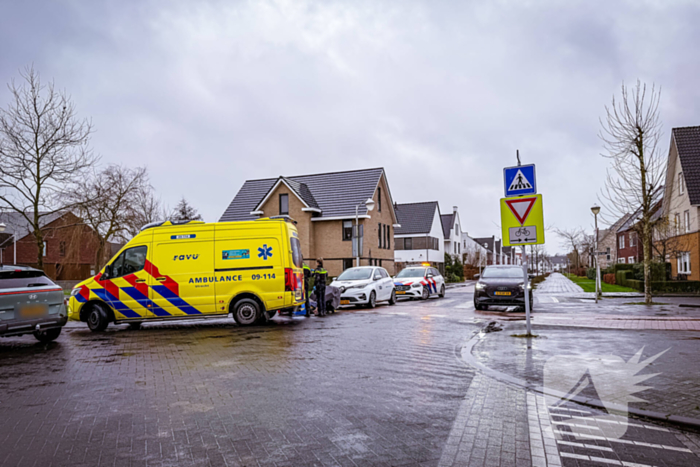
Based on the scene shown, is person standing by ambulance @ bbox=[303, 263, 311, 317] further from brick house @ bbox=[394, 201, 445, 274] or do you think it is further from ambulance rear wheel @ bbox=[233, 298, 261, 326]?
brick house @ bbox=[394, 201, 445, 274]

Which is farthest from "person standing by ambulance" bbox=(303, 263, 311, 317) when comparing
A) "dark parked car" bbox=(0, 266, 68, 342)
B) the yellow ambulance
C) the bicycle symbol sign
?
the bicycle symbol sign

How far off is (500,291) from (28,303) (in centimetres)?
1306

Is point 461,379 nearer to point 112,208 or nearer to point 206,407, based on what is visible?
point 206,407

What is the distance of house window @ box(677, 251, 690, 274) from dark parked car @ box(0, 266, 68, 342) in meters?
34.3

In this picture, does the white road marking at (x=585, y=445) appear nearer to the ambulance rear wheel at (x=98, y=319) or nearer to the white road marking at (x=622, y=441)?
the white road marking at (x=622, y=441)

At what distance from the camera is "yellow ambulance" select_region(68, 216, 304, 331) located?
12828 mm

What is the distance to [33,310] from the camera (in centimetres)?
1020

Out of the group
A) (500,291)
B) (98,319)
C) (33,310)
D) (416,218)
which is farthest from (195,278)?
(416,218)

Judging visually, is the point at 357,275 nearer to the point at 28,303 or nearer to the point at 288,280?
the point at 288,280

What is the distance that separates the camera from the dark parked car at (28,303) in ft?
32.0

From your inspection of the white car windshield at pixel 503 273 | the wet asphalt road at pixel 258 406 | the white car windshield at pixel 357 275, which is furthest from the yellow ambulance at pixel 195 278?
the white car windshield at pixel 503 273

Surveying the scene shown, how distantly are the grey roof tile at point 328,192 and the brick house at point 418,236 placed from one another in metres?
15.4

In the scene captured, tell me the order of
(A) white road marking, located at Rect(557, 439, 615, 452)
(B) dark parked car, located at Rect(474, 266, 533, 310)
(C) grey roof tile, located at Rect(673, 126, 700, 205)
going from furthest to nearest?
(C) grey roof tile, located at Rect(673, 126, 700, 205)
(B) dark parked car, located at Rect(474, 266, 533, 310)
(A) white road marking, located at Rect(557, 439, 615, 452)

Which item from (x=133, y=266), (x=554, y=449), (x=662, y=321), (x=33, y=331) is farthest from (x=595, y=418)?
(x=133, y=266)
